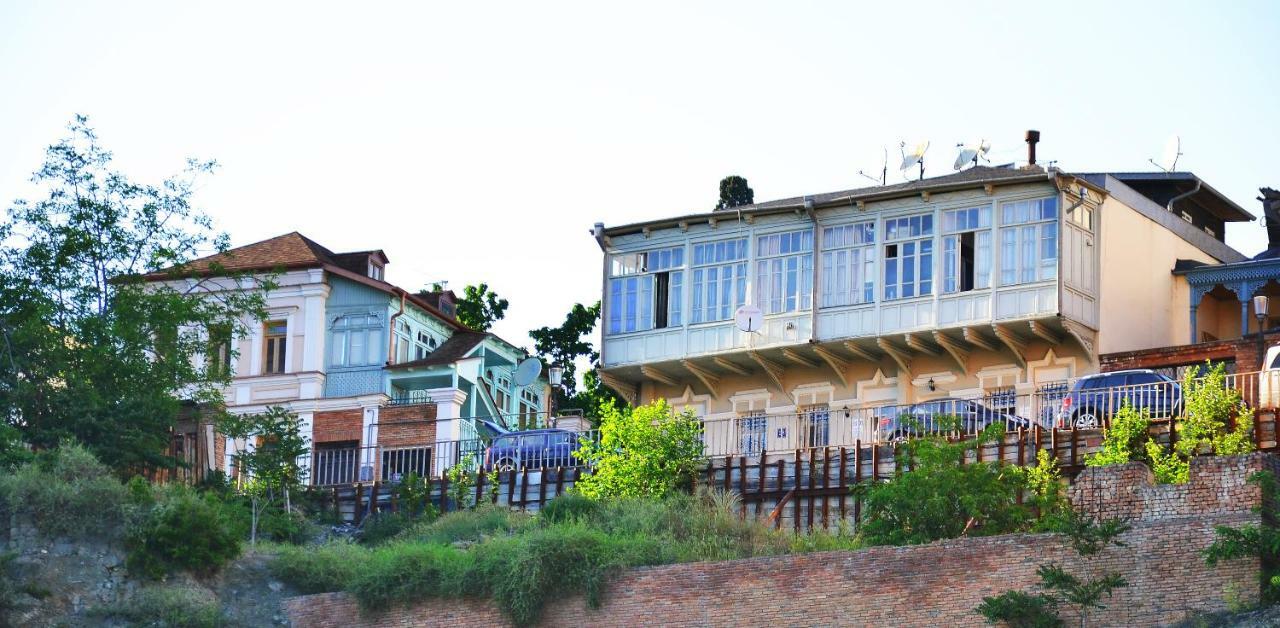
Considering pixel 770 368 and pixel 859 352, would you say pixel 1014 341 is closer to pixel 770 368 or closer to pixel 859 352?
pixel 859 352

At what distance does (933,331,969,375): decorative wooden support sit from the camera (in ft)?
137

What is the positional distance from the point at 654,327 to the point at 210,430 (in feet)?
27.0

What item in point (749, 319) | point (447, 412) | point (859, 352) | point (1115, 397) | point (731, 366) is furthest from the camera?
point (447, 412)

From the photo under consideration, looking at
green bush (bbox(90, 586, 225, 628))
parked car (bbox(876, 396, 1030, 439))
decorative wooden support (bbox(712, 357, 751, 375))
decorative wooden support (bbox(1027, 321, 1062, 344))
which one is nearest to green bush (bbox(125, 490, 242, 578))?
green bush (bbox(90, 586, 225, 628))

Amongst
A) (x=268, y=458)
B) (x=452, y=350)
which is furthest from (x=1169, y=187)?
(x=268, y=458)

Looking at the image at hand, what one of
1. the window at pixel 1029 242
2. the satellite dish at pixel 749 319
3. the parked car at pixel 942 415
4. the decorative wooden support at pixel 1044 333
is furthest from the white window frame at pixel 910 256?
the parked car at pixel 942 415

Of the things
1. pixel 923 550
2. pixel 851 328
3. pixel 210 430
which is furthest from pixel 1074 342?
pixel 210 430

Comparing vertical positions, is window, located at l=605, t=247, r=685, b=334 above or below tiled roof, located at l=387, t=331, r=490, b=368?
above

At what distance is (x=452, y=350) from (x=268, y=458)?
1095 centimetres

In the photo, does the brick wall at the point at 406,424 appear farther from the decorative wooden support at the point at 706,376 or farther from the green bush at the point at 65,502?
the green bush at the point at 65,502

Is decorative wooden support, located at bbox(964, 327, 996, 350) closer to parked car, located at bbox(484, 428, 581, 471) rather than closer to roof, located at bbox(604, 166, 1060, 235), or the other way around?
roof, located at bbox(604, 166, 1060, 235)

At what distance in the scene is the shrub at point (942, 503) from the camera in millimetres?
32719

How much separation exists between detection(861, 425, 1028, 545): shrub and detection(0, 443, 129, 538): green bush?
10.8 m

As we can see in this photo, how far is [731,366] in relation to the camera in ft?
144
